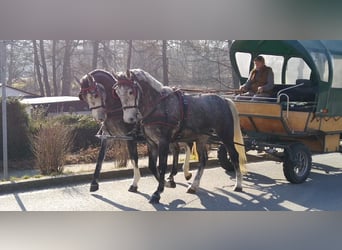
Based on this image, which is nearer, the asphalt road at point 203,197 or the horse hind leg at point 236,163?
the asphalt road at point 203,197

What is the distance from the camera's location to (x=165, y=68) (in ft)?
45.6

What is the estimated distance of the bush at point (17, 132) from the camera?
8688 millimetres

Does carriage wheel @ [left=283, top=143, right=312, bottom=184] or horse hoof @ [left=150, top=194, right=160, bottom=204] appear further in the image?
carriage wheel @ [left=283, top=143, right=312, bottom=184]

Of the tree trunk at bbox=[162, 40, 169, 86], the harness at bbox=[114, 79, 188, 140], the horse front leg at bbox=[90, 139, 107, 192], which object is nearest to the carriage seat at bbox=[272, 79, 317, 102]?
the harness at bbox=[114, 79, 188, 140]

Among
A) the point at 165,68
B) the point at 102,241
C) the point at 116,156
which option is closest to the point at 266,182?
the point at 116,156

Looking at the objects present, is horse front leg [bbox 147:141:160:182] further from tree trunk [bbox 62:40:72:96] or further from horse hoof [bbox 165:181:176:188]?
tree trunk [bbox 62:40:72:96]

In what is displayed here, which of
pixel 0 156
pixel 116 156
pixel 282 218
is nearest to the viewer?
pixel 282 218

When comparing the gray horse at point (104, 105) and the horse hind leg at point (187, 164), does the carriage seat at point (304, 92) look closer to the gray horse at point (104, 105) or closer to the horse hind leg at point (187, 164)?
the horse hind leg at point (187, 164)

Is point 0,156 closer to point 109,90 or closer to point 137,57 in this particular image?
point 109,90

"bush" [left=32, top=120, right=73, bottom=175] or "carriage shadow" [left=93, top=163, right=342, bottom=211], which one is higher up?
"bush" [left=32, top=120, right=73, bottom=175]

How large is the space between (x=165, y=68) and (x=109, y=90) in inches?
325

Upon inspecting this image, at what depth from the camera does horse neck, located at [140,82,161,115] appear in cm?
531

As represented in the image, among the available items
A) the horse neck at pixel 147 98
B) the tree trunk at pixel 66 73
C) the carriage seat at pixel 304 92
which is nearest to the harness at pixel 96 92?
the horse neck at pixel 147 98

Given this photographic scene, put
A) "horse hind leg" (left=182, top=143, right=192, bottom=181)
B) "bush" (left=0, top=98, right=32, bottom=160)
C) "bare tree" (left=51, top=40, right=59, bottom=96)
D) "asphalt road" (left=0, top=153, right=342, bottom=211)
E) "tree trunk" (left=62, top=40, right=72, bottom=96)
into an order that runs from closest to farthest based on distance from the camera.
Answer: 1. "asphalt road" (left=0, top=153, right=342, bottom=211)
2. "horse hind leg" (left=182, top=143, right=192, bottom=181)
3. "bush" (left=0, top=98, right=32, bottom=160)
4. "tree trunk" (left=62, top=40, right=72, bottom=96)
5. "bare tree" (left=51, top=40, right=59, bottom=96)
